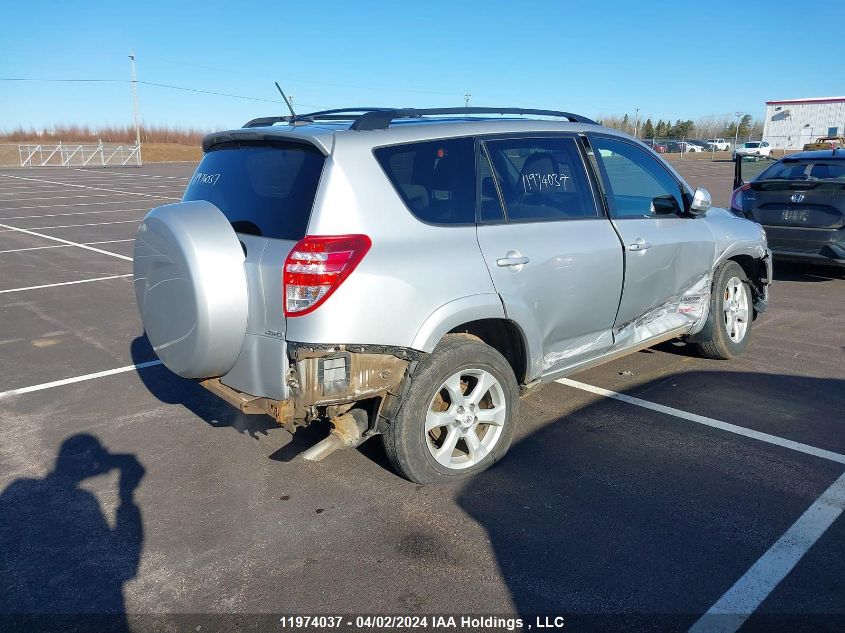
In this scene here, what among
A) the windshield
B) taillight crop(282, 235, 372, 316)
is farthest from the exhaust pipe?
the windshield

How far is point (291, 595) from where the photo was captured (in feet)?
9.72

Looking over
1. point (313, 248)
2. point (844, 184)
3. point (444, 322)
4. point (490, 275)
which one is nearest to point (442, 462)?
point (444, 322)

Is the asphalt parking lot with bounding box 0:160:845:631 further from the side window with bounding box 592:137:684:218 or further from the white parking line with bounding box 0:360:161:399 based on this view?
the side window with bounding box 592:137:684:218

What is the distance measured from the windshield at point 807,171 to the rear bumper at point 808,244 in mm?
689

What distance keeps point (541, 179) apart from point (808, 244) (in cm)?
550

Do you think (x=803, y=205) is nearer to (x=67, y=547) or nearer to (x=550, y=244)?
(x=550, y=244)

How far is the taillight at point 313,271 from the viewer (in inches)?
128

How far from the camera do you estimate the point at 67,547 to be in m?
3.31

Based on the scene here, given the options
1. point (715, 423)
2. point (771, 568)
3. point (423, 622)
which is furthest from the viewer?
point (715, 423)

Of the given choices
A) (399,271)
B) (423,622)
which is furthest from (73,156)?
(423,622)

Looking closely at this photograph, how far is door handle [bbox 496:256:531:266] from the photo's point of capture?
12.7 feet

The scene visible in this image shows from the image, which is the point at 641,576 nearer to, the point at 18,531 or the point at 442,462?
the point at 442,462

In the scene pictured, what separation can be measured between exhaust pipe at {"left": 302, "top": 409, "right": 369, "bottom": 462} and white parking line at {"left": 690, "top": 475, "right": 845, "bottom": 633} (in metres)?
1.77

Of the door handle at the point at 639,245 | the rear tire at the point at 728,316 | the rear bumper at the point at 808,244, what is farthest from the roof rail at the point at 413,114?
the rear bumper at the point at 808,244
